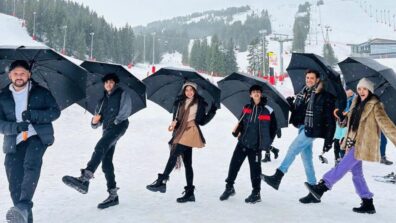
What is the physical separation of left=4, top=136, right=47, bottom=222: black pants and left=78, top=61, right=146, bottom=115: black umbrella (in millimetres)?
1670

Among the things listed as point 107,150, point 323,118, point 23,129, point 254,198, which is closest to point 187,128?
point 107,150

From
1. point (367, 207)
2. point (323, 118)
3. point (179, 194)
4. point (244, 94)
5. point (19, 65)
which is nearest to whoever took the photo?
point (19, 65)

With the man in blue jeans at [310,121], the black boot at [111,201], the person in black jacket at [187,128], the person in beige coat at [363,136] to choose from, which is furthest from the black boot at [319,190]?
the black boot at [111,201]

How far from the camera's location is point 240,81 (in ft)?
20.4

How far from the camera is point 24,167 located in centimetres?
425

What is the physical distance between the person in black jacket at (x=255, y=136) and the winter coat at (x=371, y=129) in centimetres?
A: 129

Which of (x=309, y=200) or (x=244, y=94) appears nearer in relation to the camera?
(x=309, y=200)

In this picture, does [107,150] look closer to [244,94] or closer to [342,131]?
[244,94]

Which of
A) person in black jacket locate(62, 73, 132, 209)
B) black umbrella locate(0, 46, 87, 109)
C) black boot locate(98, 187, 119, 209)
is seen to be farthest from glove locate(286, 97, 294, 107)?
black umbrella locate(0, 46, 87, 109)

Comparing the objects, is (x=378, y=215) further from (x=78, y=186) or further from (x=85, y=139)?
(x=85, y=139)

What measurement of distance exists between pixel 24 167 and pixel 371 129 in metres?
4.71

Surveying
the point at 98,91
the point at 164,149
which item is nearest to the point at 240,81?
the point at 98,91

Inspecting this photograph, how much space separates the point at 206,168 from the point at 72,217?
13.2ft

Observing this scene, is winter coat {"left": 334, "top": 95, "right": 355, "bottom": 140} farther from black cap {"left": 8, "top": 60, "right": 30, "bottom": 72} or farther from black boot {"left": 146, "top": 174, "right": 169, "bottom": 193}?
black cap {"left": 8, "top": 60, "right": 30, "bottom": 72}
